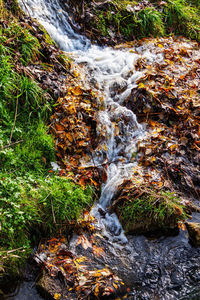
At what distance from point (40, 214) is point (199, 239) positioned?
2066 millimetres

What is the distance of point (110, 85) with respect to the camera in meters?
5.21

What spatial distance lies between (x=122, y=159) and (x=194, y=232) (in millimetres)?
1591

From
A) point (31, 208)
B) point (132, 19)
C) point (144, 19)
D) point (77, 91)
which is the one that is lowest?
point (31, 208)

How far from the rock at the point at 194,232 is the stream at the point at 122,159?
78 millimetres

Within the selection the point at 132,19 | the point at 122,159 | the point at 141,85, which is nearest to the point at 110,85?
the point at 141,85

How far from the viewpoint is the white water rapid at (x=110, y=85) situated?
3900 millimetres

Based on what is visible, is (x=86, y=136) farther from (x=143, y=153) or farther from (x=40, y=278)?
(x=40, y=278)

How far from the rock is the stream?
0.08 metres

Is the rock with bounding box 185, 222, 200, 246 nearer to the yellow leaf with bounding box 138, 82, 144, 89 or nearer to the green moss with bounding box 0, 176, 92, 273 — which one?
the green moss with bounding box 0, 176, 92, 273

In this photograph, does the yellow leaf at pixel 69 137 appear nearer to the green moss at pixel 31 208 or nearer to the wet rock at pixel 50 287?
the green moss at pixel 31 208

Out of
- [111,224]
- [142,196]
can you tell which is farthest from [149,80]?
[111,224]

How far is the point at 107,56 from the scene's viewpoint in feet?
19.5

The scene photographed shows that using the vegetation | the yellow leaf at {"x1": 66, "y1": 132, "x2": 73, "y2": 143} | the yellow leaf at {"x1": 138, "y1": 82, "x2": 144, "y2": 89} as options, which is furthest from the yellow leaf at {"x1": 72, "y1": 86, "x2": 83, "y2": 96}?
the vegetation

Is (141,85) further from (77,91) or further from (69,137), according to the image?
(69,137)
